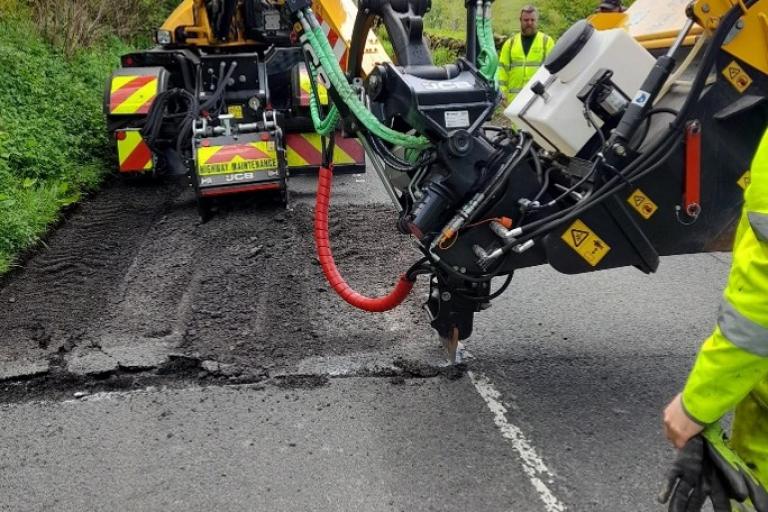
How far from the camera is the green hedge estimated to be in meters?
6.10

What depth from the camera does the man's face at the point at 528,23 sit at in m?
8.00

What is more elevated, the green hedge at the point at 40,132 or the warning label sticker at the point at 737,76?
the warning label sticker at the point at 737,76

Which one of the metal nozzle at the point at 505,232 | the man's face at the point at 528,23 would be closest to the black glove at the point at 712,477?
the metal nozzle at the point at 505,232

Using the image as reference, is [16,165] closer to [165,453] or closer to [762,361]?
[165,453]

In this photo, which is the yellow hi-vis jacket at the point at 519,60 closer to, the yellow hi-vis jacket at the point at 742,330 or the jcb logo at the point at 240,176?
the jcb logo at the point at 240,176

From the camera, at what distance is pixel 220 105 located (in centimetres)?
734

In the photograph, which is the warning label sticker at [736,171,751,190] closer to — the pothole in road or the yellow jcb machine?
the pothole in road

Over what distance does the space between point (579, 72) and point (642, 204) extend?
2.05 ft

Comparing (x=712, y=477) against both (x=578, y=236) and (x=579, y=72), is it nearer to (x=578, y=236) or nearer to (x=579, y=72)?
(x=578, y=236)

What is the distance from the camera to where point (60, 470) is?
299 centimetres

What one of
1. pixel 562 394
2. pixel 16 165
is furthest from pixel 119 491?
pixel 16 165

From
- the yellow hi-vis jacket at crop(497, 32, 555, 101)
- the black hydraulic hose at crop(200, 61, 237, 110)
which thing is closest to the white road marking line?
the black hydraulic hose at crop(200, 61, 237, 110)

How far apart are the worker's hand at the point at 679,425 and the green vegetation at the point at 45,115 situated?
486cm

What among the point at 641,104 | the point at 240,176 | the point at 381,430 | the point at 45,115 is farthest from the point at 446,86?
the point at 45,115
